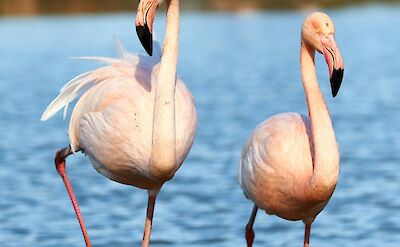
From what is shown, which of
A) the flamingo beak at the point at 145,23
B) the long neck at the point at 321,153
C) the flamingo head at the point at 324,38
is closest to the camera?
the flamingo beak at the point at 145,23

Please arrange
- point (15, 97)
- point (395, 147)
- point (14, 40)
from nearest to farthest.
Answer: point (395, 147) → point (15, 97) → point (14, 40)

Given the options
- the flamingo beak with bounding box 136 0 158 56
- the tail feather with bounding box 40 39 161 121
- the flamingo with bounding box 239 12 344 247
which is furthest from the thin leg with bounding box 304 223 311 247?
the flamingo beak with bounding box 136 0 158 56

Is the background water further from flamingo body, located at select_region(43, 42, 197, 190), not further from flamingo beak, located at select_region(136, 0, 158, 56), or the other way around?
flamingo beak, located at select_region(136, 0, 158, 56)

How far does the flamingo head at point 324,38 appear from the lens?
228 inches

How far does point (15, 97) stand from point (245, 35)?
21129 millimetres

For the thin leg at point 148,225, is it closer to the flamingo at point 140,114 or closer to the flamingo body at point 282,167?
the flamingo at point 140,114

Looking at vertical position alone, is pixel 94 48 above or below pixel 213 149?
below

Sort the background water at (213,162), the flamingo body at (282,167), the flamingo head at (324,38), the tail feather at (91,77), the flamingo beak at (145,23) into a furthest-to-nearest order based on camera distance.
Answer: the background water at (213,162)
the tail feather at (91,77)
the flamingo body at (282,167)
the flamingo head at (324,38)
the flamingo beak at (145,23)

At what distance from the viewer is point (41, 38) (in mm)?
33906

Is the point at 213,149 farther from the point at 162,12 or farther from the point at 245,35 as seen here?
the point at 162,12

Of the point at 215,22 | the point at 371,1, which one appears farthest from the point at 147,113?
the point at 371,1

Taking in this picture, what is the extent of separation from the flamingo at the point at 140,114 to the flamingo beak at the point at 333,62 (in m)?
0.94

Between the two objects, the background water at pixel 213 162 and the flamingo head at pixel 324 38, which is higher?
the flamingo head at pixel 324 38

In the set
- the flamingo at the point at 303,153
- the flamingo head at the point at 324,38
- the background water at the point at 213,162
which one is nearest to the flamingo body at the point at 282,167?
the flamingo at the point at 303,153
